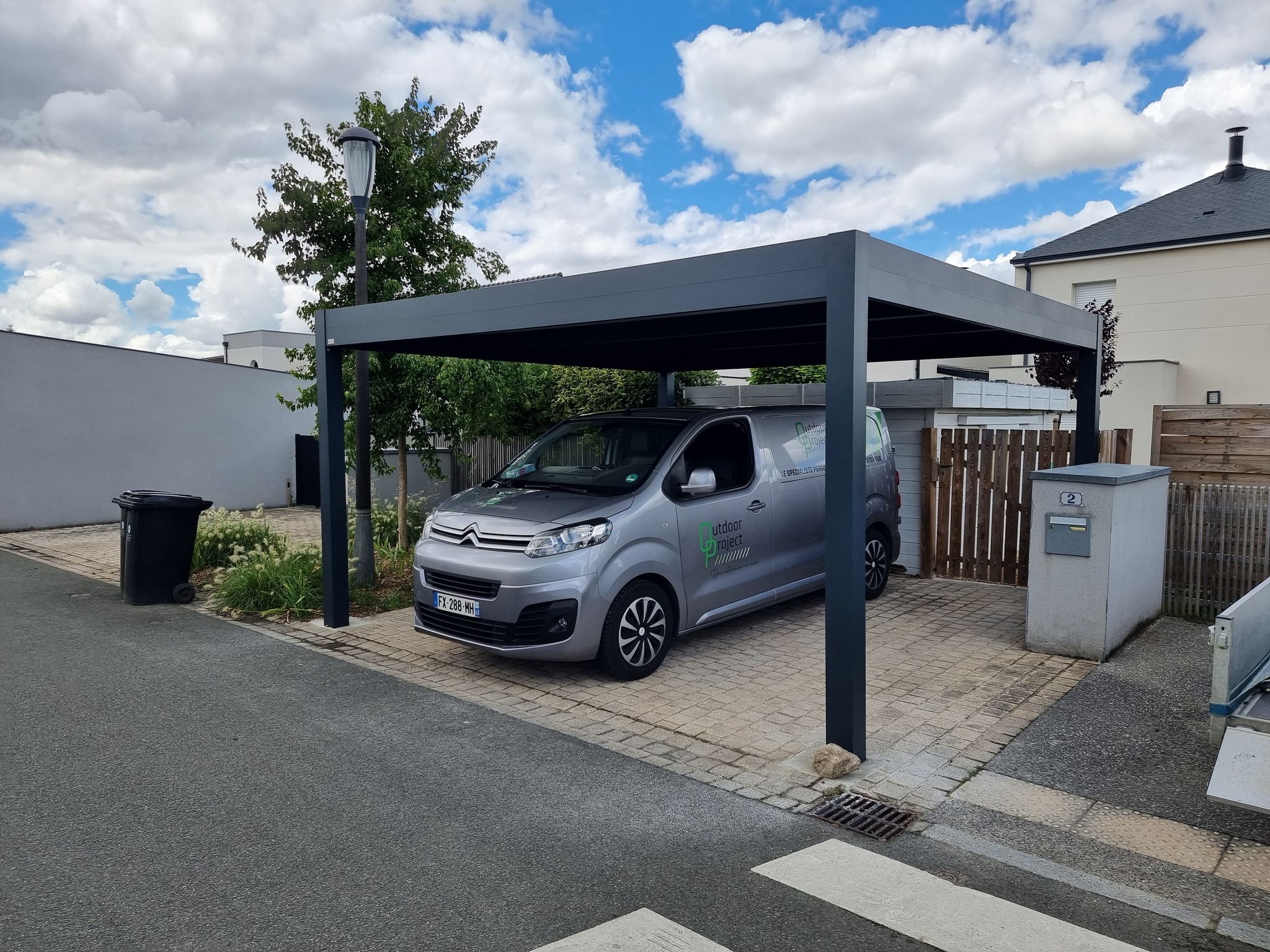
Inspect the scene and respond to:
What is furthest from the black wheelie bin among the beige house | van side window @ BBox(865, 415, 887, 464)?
the beige house

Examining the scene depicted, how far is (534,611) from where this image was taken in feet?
18.1

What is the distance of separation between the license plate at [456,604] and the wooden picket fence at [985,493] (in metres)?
5.52

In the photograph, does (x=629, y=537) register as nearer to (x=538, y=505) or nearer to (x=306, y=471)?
(x=538, y=505)

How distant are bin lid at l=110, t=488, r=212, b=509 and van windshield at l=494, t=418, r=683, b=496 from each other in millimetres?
3405

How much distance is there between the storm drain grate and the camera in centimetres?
383

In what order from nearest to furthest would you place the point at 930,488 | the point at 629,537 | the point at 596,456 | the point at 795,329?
the point at 629,537, the point at 596,456, the point at 795,329, the point at 930,488

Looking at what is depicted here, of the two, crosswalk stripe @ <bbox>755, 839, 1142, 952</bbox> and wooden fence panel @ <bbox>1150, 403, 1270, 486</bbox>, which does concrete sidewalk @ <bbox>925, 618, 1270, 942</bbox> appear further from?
wooden fence panel @ <bbox>1150, 403, 1270, 486</bbox>

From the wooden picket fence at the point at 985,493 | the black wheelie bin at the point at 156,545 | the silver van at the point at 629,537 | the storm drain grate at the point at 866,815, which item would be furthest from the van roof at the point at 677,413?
the black wheelie bin at the point at 156,545

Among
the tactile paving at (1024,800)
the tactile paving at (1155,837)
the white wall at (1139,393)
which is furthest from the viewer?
the white wall at (1139,393)

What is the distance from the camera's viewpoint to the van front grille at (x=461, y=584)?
566 centimetres

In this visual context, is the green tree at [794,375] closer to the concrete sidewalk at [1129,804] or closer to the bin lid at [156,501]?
the bin lid at [156,501]

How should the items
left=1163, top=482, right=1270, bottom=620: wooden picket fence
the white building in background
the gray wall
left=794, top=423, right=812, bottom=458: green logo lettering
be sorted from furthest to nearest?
the white building in background → the gray wall → left=794, top=423, right=812, bottom=458: green logo lettering → left=1163, top=482, right=1270, bottom=620: wooden picket fence

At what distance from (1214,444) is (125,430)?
620 inches

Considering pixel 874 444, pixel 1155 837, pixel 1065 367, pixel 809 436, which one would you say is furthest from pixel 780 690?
pixel 1065 367
